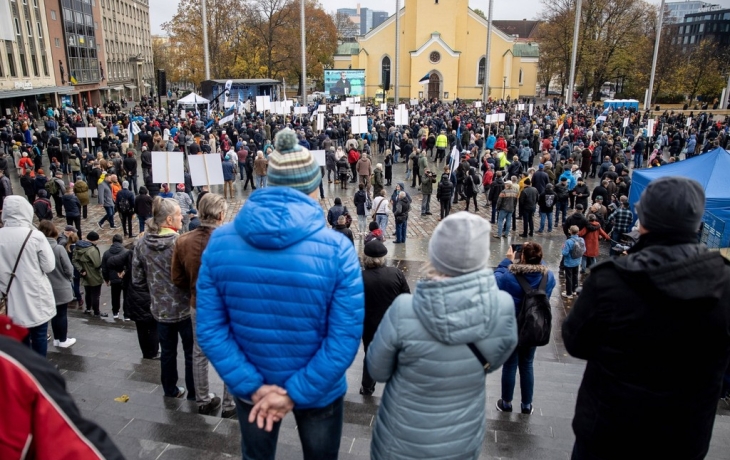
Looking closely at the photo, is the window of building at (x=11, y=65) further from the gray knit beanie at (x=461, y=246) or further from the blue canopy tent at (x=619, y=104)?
the gray knit beanie at (x=461, y=246)

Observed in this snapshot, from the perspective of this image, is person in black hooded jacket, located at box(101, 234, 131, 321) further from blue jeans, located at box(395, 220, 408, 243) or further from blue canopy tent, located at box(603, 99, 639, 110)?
blue canopy tent, located at box(603, 99, 639, 110)

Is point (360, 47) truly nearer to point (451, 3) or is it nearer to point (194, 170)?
point (451, 3)

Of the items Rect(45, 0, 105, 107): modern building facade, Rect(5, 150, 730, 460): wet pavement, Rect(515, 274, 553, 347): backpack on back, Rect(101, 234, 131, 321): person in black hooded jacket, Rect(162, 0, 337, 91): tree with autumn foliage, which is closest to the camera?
Rect(5, 150, 730, 460): wet pavement

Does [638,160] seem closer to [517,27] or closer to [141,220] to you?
[141,220]

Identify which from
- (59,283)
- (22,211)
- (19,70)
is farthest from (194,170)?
(19,70)

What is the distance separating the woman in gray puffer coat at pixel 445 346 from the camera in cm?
216

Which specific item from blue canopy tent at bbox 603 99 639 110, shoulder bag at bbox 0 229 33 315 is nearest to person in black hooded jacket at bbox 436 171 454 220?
shoulder bag at bbox 0 229 33 315

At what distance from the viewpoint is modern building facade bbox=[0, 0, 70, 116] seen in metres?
36.7

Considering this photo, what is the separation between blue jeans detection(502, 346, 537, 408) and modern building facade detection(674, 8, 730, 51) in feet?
320

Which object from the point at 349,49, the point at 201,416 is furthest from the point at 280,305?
the point at 349,49

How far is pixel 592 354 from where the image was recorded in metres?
2.19

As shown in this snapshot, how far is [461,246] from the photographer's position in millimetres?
2182

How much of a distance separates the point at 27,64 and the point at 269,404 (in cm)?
4757

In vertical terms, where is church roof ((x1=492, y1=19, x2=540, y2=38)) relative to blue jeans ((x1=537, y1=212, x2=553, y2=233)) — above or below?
above
